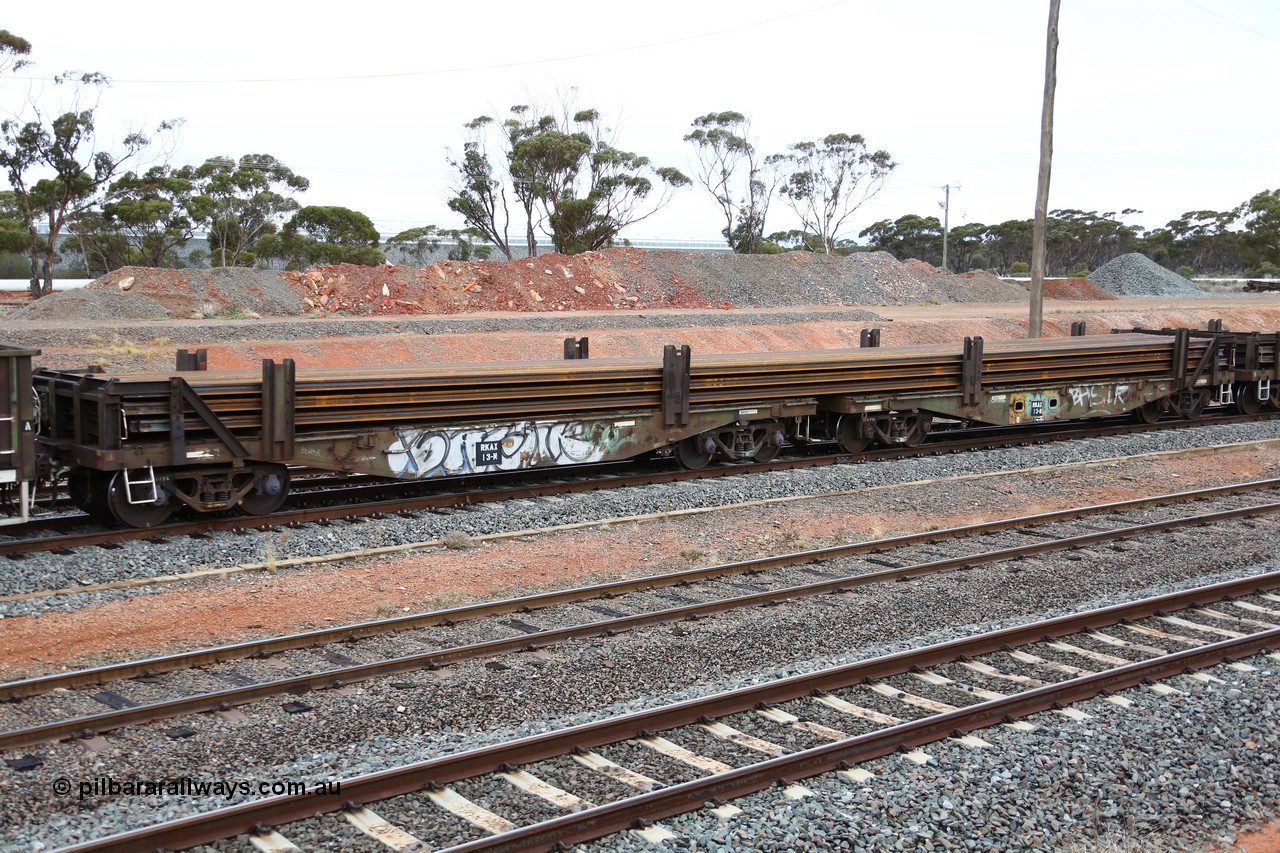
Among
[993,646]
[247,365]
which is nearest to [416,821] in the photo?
[993,646]

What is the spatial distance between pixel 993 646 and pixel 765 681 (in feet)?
6.75

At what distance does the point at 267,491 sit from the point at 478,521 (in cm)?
250

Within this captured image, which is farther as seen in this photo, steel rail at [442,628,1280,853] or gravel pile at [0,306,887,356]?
gravel pile at [0,306,887,356]

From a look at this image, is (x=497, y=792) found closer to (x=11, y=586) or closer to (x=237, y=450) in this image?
(x=11, y=586)

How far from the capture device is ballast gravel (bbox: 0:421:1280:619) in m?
10.5

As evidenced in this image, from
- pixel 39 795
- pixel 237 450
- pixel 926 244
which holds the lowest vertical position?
pixel 39 795

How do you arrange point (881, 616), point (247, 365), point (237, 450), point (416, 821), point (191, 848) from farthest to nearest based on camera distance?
point (247, 365), point (237, 450), point (881, 616), point (416, 821), point (191, 848)

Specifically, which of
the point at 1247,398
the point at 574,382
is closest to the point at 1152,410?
the point at 1247,398

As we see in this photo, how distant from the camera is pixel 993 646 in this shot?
28.8 ft

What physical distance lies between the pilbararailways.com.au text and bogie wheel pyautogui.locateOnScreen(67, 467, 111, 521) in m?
6.51

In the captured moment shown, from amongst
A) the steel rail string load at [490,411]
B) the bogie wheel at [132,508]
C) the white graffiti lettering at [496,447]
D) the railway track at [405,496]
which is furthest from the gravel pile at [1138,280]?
the bogie wheel at [132,508]

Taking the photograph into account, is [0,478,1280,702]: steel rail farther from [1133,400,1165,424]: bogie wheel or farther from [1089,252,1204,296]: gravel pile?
[1089,252,1204,296]: gravel pile

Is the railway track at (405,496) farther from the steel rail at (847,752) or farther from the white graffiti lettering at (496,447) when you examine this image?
the steel rail at (847,752)

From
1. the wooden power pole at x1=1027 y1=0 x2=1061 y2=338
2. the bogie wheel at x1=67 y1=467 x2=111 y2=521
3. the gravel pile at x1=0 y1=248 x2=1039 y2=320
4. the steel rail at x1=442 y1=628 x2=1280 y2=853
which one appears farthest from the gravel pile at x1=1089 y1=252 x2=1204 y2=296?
the bogie wheel at x1=67 y1=467 x2=111 y2=521
